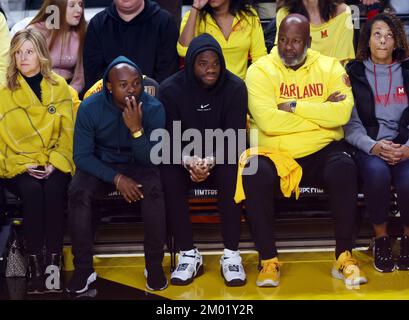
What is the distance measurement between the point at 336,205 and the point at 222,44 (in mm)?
1159

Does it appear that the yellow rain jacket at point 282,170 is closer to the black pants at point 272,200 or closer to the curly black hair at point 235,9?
the black pants at point 272,200

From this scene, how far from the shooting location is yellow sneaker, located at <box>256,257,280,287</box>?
381 centimetres

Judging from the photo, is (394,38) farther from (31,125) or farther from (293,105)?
(31,125)

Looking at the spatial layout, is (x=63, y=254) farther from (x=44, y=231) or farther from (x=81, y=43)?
(x=81, y=43)

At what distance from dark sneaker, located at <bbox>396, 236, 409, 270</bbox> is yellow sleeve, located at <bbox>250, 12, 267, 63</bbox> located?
1284mm

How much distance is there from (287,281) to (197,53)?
1.18 meters

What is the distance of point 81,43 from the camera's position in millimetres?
4645

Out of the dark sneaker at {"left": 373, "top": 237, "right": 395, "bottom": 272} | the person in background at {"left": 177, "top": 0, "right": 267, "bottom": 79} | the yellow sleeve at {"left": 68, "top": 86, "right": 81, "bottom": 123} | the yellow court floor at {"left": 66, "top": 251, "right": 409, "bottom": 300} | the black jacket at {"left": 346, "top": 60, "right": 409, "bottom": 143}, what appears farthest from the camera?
the person in background at {"left": 177, "top": 0, "right": 267, "bottom": 79}

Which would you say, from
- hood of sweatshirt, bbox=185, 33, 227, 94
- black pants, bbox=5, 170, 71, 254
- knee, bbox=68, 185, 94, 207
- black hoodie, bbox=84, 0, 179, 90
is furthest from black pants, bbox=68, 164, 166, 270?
black hoodie, bbox=84, 0, 179, 90

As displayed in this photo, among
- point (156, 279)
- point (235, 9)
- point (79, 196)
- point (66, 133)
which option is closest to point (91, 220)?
point (79, 196)

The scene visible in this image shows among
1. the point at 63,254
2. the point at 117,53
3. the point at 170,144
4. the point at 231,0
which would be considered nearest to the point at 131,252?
the point at 63,254

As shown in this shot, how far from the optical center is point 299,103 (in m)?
3.98

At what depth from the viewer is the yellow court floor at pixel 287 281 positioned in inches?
147

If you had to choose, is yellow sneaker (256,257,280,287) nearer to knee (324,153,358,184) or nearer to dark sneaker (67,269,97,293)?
knee (324,153,358,184)
